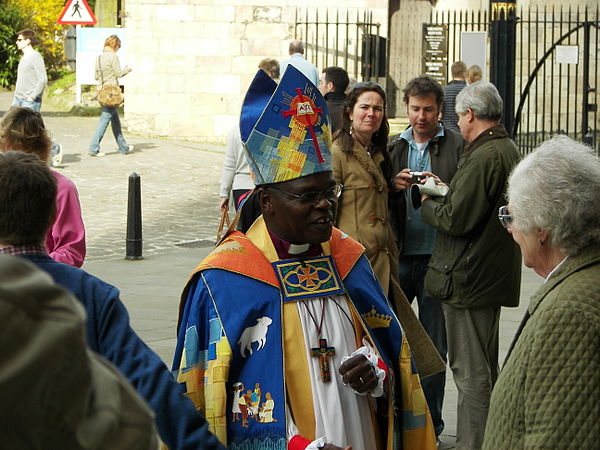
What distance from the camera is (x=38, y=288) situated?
1.25 meters

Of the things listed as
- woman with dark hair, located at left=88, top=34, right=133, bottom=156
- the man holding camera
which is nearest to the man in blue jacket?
the man holding camera

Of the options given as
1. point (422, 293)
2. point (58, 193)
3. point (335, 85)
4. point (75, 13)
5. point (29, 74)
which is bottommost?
point (422, 293)

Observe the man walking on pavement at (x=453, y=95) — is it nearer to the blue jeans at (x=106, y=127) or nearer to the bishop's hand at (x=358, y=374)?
the blue jeans at (x=106, y=127)

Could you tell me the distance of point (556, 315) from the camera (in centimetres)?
295

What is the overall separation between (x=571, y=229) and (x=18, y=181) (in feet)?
5.03

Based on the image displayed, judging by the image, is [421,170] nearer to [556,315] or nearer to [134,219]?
[556,315]

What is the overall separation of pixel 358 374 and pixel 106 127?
15737 mm

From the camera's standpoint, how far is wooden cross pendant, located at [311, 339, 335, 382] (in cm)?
348

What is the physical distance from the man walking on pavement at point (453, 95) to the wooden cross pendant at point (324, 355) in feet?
36.8

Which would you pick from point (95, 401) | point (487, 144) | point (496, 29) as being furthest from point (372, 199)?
point (496, 29)

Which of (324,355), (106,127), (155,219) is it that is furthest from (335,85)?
(106,127)

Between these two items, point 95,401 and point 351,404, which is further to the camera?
point 351,404

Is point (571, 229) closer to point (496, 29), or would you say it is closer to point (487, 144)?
point (487, 144)

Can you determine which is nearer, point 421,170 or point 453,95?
point 421,170
